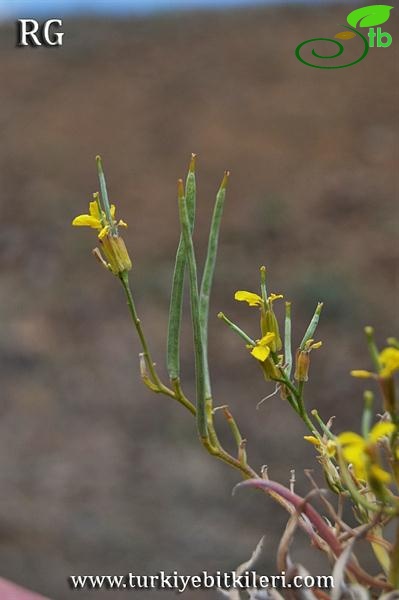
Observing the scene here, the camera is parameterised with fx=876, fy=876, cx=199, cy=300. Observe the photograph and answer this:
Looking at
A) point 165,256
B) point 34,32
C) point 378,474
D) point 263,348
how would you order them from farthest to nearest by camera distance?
point 165,256 < point 34,32 < point 263,348 < point 378,474

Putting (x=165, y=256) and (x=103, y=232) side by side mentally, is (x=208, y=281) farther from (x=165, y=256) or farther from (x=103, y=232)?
(x=165, y=256)

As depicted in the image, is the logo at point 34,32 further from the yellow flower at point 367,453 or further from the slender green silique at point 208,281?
the yellow flower at point 367,453

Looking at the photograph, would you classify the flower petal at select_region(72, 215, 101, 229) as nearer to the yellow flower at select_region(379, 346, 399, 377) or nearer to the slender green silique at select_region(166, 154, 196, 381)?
the slender green silique at select_region(166, 154, 196, 381)

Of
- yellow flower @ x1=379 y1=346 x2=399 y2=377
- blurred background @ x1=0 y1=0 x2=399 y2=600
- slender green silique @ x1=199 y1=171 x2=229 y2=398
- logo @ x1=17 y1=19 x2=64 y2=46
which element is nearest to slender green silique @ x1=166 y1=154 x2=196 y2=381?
slender green silique @ x1=199 y1=171 x2=229 y2=398

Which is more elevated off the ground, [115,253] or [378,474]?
[115,253]

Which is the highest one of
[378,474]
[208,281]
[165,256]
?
[165,256]

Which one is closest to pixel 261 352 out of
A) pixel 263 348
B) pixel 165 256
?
pixel 263 348
